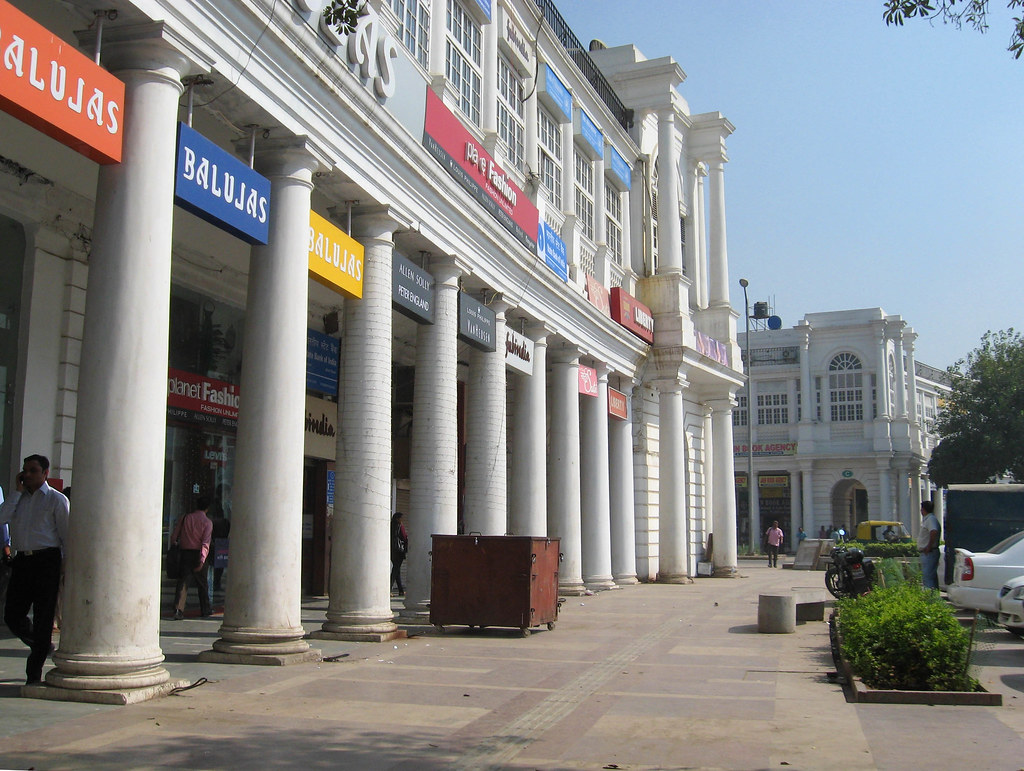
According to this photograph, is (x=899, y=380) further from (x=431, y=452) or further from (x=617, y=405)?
(x=431, y=452)

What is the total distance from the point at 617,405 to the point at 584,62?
934cm

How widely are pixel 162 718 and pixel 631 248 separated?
2356cm

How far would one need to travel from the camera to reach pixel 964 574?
1362 cm

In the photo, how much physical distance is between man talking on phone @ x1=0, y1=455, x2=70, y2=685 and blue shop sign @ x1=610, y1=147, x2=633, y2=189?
20.7m

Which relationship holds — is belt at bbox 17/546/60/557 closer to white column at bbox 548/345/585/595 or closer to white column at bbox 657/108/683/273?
white column at bbox 548/345/585/595

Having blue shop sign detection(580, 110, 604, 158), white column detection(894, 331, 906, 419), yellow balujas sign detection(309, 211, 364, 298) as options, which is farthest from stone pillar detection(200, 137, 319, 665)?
white column detection(894, 331, 906, 419)

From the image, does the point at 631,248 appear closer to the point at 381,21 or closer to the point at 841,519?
the point at 381,21

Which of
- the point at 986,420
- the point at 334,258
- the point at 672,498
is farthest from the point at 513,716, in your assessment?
the point at 986,420

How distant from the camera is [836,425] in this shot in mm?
66125

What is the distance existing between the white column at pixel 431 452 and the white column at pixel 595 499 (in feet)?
28.5

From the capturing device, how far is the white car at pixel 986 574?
1320cm

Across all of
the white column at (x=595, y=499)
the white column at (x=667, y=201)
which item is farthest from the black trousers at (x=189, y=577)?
the white column at (x=667, y=201)

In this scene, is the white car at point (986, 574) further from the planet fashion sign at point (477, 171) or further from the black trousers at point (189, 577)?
the black trousers at point (189, 577)

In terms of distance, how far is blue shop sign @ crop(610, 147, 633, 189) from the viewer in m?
26.7
